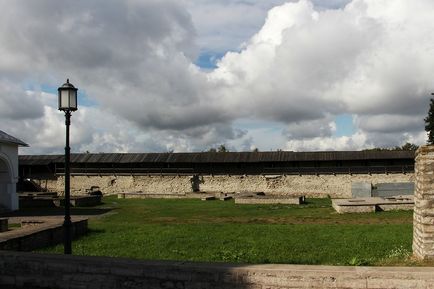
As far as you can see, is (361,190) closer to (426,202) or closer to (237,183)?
(237,183)

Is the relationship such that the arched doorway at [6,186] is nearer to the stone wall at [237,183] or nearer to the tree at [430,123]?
the stone wall at [237,183]

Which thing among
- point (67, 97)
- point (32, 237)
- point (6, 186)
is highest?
point (67, 97)

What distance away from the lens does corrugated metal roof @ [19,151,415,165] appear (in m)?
32.6

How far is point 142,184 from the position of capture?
35.6m

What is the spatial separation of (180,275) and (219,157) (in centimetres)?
3059

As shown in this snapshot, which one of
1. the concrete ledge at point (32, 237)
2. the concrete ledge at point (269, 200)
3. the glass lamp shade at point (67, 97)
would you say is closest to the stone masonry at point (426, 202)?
the glass lamp shade at point (67, 97)

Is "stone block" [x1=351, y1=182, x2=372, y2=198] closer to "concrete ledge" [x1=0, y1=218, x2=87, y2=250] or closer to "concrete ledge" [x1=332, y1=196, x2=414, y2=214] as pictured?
"concrete ledge" [x1=332, y1=196, x2=414, y2=214]

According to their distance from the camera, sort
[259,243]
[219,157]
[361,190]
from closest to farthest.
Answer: [259,243]
[361,190]
[219,157]

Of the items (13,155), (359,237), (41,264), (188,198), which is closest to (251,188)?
(188,198)

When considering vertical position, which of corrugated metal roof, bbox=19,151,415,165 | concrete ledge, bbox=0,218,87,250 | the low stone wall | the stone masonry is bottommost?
concrete ledge, bbox=0,218,87,250

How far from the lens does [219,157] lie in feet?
116

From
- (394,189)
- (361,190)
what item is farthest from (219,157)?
(394,189)

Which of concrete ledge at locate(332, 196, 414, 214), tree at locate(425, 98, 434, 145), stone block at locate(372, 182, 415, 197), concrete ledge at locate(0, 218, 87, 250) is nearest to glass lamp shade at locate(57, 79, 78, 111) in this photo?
concrete ledge at locate(0, 218, 87, 250)

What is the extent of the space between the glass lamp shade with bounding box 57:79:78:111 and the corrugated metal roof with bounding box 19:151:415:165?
27433 mm
